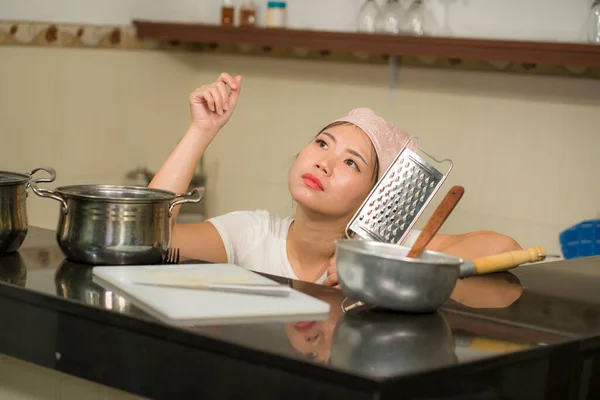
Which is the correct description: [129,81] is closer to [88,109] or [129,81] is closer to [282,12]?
[88,109]

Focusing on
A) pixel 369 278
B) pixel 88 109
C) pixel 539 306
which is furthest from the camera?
pixel 88 109

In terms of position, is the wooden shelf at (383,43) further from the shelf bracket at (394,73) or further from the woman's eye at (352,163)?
the woman's eye at (352,163)

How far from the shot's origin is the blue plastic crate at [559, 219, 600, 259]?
2.72 m

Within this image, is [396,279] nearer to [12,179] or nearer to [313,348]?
[313,348]

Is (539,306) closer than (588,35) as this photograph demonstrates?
Yes

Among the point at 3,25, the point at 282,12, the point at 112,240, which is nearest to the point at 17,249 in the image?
the point at 112,240

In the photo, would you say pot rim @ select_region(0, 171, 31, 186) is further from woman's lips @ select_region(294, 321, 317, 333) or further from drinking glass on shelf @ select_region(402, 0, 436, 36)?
drinking glass on shelf @ select_region(402, 0, 436, 36)

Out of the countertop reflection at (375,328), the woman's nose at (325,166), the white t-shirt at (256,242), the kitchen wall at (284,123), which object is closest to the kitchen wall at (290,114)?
the kitchen wall at (284,123)

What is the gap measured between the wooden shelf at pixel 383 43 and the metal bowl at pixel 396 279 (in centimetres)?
174

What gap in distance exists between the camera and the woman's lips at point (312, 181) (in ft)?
6.28

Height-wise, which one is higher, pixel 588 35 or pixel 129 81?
pixel 588 35

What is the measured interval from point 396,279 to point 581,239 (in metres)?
1.76

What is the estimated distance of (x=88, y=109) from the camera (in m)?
3.46

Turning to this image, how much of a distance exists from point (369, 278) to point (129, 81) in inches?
104
